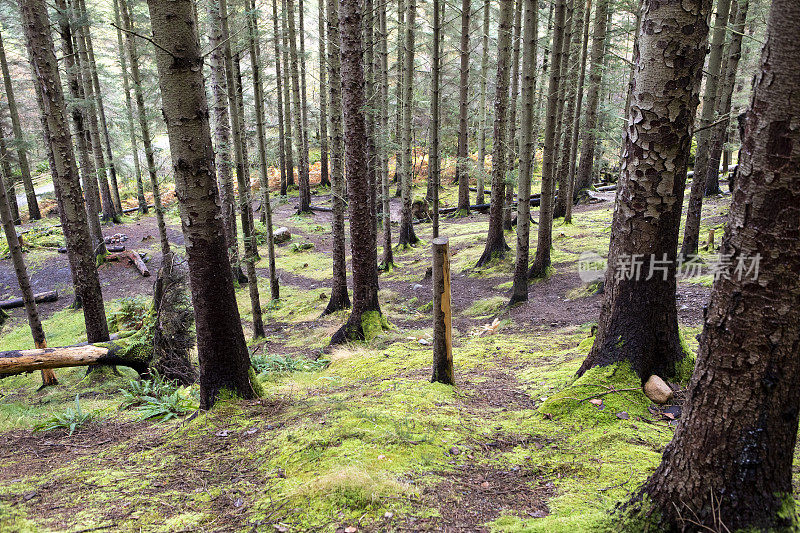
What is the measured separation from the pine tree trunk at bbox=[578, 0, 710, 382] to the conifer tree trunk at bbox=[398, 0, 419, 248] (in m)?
9.04

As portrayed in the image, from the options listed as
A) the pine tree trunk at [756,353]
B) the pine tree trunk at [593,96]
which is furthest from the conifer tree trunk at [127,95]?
the pine tree trunk at [756,353]

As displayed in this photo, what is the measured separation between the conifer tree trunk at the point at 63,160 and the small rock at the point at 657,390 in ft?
27.9

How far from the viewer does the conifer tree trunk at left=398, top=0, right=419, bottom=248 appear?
41.0ft

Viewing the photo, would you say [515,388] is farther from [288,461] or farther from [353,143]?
[353,143]

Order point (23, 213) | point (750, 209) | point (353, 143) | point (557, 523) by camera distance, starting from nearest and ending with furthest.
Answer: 1. point (750, 209)
2. point (557, 523)
3. point (353, 143)
4. point (23, 213)

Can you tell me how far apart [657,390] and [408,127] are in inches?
432

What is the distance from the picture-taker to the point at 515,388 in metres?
4.86

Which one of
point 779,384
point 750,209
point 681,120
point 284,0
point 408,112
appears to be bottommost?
point 779,384

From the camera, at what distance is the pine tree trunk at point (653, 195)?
11.3ft

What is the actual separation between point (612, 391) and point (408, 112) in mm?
11130

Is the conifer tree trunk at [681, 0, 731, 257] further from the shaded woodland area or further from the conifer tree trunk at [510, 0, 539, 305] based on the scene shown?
the conifer tree trunk at [510, 0, 539, 305]

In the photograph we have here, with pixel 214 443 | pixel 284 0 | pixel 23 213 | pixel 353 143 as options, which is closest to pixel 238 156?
pixel 353 143

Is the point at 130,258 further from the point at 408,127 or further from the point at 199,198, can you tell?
the point at 199,198

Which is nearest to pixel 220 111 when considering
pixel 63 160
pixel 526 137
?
pixel 63 160
